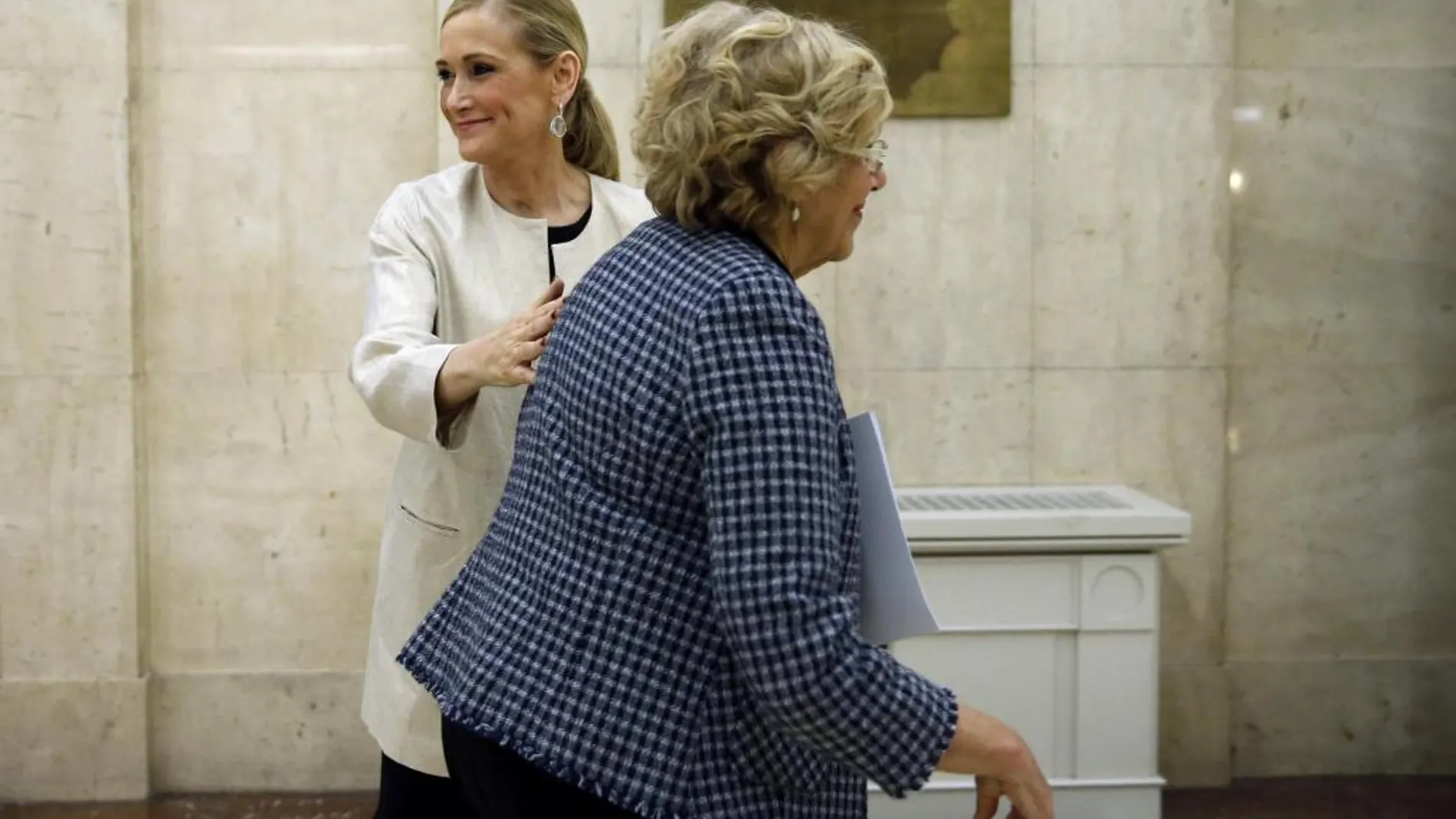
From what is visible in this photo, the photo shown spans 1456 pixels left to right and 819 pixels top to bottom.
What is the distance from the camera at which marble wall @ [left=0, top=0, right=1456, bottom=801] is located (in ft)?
14.5

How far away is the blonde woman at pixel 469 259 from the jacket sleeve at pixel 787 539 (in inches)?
34.8

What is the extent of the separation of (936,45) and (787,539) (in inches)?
125

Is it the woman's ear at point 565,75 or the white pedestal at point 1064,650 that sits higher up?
the woman's ear at point 565,75

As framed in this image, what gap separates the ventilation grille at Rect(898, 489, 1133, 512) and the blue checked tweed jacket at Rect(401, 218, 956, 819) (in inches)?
98.5

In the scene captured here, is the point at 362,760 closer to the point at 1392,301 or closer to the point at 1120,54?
the point at 1120,54

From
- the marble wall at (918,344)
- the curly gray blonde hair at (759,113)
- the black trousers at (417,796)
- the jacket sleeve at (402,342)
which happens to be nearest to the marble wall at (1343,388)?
the marble wall at (918,344)

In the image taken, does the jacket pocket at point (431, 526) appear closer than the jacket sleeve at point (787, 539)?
No

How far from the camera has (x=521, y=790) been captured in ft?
5.25

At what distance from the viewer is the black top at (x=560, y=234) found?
2428 millimetres

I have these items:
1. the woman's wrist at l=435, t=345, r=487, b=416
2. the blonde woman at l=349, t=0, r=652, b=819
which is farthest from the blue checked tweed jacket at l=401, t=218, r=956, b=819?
the blonde woman at l=349, t=0, r=652, b=819

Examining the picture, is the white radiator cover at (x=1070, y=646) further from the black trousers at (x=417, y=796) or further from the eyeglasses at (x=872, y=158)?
the eyeglasses at (x=872, y=158)

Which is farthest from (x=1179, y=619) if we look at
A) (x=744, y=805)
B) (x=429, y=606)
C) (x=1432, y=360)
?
(x=744, y=805)

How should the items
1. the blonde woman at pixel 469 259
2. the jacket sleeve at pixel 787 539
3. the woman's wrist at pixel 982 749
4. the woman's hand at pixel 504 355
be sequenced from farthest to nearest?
the blonde woman at pixel 469 259 < the woman's hand at pixel 504 355 < the woman's wrist at pixel 982 749 < the jacket sleeve at pixel 787 539

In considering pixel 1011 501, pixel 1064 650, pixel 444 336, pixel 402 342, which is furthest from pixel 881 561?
pixel 1011 501
